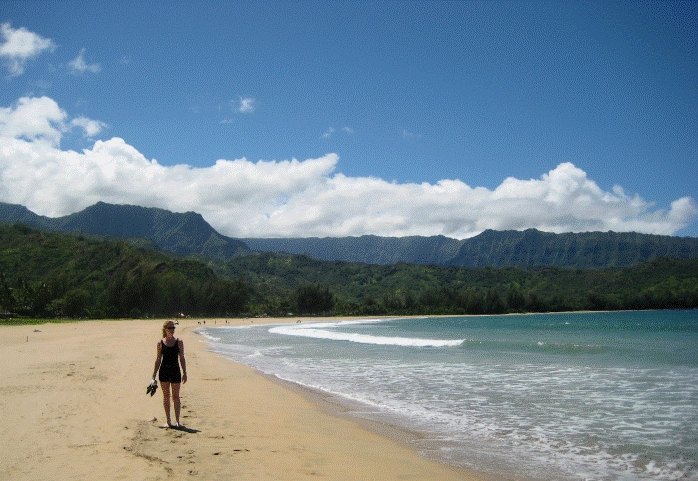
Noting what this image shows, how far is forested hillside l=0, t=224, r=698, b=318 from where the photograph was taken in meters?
87.2

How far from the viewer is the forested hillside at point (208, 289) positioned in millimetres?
87250

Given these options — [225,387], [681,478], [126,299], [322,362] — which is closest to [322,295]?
[126,299]

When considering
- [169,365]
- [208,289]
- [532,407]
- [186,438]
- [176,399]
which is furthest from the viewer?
[208,289]

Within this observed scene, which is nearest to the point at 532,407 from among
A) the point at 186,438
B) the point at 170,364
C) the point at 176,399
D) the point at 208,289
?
the point at 186,438

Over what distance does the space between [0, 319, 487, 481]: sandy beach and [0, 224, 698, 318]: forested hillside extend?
72.5 meters

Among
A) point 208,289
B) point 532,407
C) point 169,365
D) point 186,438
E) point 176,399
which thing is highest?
point 169,365

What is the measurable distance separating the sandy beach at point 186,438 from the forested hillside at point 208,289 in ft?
238

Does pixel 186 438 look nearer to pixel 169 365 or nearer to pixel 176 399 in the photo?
pixel 176 399

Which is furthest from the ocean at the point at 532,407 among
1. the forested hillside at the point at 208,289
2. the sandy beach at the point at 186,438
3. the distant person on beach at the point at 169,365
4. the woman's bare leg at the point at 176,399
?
the forested hillside at the point at 208,289

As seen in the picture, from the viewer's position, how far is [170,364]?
9422 mm

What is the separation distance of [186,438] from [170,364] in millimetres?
1521

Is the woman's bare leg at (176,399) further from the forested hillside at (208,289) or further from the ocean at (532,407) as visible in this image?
the forested hillside at (208,289)

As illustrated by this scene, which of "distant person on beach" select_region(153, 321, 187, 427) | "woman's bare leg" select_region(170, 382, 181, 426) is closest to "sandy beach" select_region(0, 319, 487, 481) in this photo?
"woman's bare leg" select_region(170, 382, 181, 426)

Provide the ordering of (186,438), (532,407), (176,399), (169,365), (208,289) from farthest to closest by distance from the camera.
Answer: (208,289) < (532,407) < (169,365) < (176,399) < (186,438)
